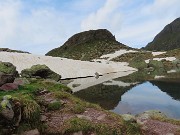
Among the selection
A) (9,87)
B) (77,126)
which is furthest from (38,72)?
(77,126)

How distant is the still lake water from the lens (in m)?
37.1

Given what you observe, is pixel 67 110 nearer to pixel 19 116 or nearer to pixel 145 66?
pixel 19 116

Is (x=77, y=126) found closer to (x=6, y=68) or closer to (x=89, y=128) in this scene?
(x=89, y=128)

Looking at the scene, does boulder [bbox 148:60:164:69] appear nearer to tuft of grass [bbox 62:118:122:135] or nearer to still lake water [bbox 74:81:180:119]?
still lake water [bbox 74:81:180:119]

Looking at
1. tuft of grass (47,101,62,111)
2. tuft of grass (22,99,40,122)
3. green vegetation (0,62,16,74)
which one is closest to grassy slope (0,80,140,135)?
tuft of grass (22,99,40,122)

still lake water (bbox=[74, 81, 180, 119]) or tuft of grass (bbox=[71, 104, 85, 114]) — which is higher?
tuft of grass (bbox=[71, 104, 85, 114])

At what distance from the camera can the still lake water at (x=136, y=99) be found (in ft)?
122

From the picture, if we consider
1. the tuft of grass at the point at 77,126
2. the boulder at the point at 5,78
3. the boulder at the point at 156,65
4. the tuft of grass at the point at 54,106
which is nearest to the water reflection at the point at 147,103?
the tuft of grass at the point at 54,106

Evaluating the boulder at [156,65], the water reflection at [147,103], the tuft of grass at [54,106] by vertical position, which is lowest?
the water reflection at [147,103]

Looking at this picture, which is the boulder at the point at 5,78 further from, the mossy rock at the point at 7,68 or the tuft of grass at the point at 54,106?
the mossy rock at the point at 7,68

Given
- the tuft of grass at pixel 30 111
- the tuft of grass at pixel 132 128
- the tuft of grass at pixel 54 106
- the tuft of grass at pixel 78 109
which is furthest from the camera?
the tuft of grass at pixel 54 106

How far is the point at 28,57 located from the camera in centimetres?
8444

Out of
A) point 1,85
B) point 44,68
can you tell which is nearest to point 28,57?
point 44,68

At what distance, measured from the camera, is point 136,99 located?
44.8m
